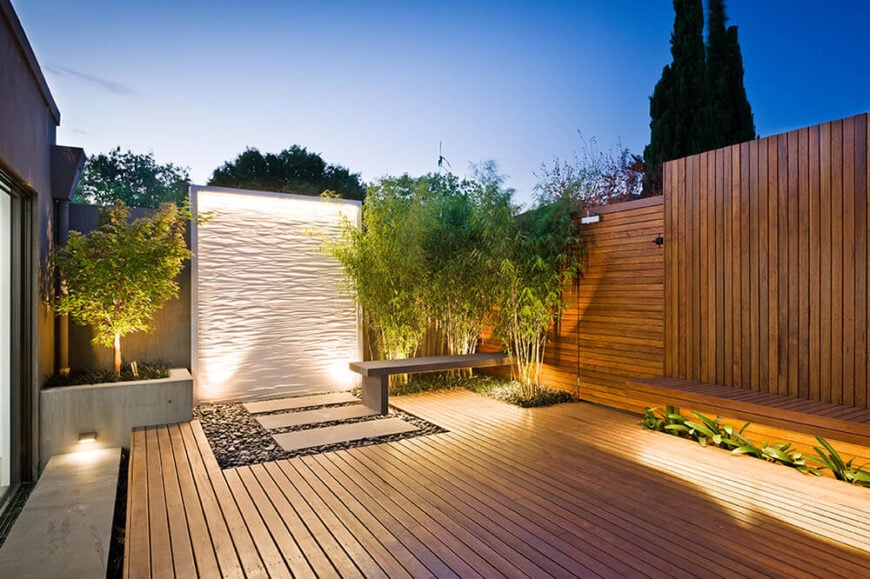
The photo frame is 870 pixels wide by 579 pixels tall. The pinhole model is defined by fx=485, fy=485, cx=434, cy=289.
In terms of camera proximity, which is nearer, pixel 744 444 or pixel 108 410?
pixel 744 444

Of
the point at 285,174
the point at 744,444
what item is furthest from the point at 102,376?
the point at 285,174

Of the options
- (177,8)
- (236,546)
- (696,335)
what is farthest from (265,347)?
(177,8)

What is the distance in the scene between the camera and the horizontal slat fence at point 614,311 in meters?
4.33

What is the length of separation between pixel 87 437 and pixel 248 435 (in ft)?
3.78

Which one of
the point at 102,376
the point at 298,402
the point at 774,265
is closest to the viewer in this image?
the point at 774,265

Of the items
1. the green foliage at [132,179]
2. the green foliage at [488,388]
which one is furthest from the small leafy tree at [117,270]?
the green foliage at [132,179]

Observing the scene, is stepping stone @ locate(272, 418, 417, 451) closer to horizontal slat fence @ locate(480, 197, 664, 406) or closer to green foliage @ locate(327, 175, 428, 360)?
green foliage @ locate(327, 175, 428, 360)

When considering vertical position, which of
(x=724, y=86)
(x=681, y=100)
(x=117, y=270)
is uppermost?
(x=724, y=86)

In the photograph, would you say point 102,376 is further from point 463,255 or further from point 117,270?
point 463,255

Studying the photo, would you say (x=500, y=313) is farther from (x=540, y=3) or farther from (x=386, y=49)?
(x=540, y=3)

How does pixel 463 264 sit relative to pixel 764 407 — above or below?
above

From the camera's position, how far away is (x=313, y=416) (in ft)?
14.7

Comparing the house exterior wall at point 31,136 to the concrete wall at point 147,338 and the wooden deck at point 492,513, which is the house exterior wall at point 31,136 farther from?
the wooden deck at point 492,513

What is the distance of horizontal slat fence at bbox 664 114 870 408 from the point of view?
303cm
